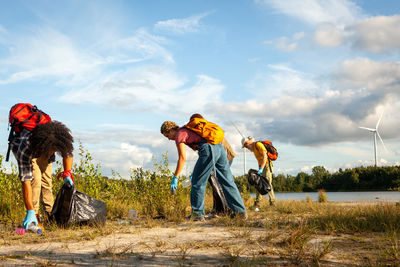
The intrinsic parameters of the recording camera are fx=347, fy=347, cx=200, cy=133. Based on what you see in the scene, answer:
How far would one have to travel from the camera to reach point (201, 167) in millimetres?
5598

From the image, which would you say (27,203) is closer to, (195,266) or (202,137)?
(202,137)

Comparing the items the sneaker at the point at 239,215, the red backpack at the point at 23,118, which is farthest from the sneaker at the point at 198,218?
the red backpack at the point at 23,118

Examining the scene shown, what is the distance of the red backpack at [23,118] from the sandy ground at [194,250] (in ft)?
5.03

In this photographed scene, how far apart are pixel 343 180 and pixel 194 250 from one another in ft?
198

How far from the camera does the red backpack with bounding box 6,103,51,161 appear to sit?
16.0 feet

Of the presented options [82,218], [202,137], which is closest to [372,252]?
[202,137]

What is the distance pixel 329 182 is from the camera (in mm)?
59844

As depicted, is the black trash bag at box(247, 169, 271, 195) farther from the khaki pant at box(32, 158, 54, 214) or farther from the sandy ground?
the khaki pant at box(32, 158, 54, 214)

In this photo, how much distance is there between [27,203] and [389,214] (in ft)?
16.0

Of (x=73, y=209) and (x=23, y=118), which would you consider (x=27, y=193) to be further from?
(x=23, y=118)

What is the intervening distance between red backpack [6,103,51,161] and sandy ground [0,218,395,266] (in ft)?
5.03

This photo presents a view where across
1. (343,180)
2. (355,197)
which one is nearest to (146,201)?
(355,197)

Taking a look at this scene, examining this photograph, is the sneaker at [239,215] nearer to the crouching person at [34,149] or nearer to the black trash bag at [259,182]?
the black trash bag at [259,182]

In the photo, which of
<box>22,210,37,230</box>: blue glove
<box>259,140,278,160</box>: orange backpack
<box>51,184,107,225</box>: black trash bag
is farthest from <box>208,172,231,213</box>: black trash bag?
<box>259,140,278,160</box>: orange backpack
